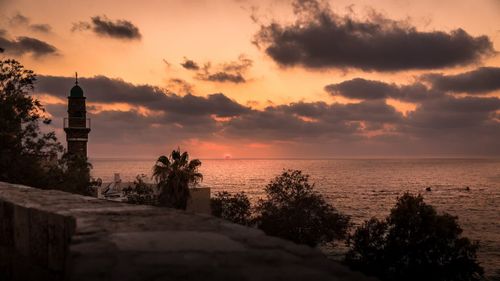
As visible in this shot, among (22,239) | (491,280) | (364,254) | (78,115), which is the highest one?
(78,115)

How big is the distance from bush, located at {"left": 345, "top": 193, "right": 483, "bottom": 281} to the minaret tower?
30.6m

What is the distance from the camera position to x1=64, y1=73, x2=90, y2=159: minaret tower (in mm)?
43031

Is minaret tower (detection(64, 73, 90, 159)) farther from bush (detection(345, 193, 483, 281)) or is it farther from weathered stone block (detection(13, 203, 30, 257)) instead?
weathered stone block (detection(13, 203, 30, 257))

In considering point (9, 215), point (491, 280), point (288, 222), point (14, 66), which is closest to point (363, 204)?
point (491, 280)

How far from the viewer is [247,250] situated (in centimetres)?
261

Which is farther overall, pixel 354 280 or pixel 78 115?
pixel 78 115

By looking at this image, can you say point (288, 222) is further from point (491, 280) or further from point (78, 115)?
point (78, 115)

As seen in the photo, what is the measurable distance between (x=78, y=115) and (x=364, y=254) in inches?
1295

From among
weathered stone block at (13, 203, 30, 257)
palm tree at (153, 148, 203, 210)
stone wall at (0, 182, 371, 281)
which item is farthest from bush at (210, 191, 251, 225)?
stone wall at (0, 182, 371, 281)

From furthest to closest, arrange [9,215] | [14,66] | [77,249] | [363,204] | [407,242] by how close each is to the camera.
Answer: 1. [363,204]
2. [14,66]
3. [407,242]
4. [9,215]
5. [77,249]

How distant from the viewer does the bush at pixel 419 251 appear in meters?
21.8

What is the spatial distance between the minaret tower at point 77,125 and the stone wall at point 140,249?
4101 centimetres

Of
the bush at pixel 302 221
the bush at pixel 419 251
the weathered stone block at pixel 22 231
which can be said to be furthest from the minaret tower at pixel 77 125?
the weathered stone block at pixel 22 231

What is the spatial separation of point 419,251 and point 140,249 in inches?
893
